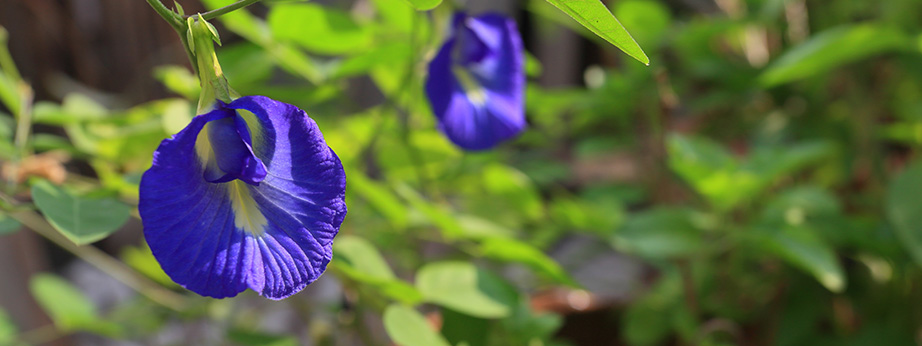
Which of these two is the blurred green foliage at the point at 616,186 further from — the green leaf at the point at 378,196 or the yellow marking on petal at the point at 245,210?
the yellow marking on petal at the point at 245,210

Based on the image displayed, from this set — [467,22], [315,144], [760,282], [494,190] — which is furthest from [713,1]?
[315,144]

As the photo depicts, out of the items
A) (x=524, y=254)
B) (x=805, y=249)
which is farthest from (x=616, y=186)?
(x=524, y=254)

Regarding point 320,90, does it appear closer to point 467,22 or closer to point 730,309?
point 467,22

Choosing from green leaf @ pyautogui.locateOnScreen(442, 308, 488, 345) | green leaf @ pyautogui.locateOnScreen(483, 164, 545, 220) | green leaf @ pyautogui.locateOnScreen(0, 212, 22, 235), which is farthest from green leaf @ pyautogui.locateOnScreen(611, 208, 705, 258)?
green leaf @ pyautogui.locateOnScreen(0, 212, 22, 235)

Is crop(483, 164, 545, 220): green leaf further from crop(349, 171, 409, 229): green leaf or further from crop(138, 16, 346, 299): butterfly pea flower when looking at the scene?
crop(138, 16, 346, 299): butterfly pea flower

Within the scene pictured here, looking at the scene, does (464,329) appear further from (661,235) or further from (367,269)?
(661,235)

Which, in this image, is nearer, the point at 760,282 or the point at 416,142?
the point at 416,142

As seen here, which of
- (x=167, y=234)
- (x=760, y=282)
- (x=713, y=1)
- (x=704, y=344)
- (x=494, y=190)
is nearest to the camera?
(x=167, y=234)
